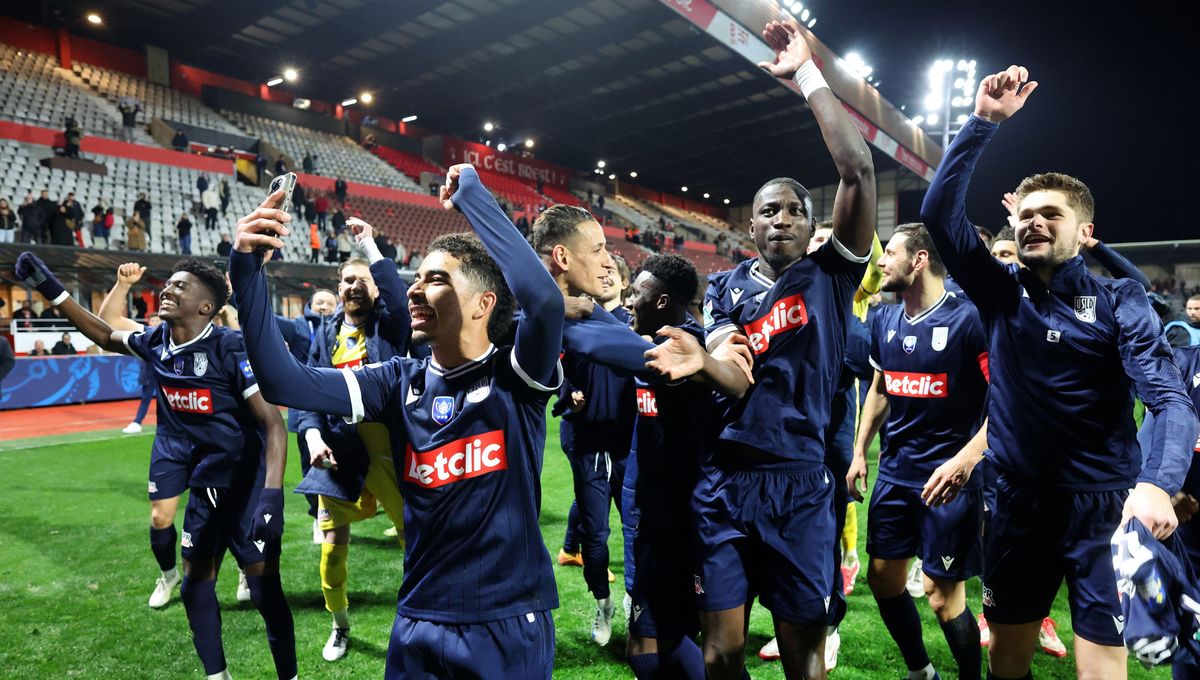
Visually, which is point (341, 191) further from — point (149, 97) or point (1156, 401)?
point (1156, 401)

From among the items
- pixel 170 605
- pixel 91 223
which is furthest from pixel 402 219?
pixel 170 605

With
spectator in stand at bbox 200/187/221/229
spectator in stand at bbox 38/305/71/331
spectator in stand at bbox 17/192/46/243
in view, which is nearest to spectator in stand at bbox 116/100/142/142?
spectator in stand at bbox 200/187/221/229

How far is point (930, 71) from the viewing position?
3638 centimetres

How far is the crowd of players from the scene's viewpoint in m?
2.10

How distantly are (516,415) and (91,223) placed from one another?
2156 centimetres

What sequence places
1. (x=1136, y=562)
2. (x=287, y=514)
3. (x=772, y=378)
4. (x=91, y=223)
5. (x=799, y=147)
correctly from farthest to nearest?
(x=799, y=147) < (x=91, y=223) < (x=287, y=514) < (x=772, y=378) < (x=1136, y=562)

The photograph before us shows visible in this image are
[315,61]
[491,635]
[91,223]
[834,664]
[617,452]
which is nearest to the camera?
[491,635]

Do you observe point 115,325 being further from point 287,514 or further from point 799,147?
point 799,147

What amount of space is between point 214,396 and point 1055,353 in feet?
13.3

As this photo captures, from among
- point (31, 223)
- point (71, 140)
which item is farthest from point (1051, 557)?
point (71, 140)

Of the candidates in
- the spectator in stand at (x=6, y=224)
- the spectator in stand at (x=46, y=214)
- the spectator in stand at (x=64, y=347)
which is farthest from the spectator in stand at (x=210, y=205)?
the spectator in stand at (x=64, y=347)

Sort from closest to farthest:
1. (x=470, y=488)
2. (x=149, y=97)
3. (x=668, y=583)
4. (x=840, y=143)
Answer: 1. (x=470, y=488)
2. (x=840, y=143)
3. (x=668, y=583)
4. (x=149, y=97)

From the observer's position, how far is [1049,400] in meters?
2.70

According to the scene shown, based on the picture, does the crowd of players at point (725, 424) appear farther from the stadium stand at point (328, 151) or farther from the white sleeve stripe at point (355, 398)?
the stadium stand at point (328, 151)
